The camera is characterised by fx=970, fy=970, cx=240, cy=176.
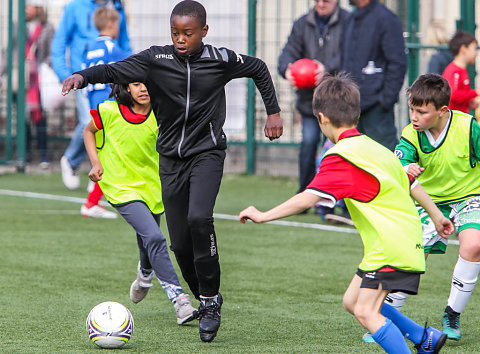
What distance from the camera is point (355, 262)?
777cm

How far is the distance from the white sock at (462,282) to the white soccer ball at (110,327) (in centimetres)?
180

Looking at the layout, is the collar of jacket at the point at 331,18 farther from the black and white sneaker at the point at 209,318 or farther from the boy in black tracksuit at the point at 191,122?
the black and white sneaker at the point at 209,318

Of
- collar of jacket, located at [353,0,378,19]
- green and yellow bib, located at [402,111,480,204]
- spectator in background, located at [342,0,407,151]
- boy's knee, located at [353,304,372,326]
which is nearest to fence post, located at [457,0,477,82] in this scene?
spectator in background, located at [342,0,407,151]

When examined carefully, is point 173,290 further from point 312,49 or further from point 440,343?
point 312,49

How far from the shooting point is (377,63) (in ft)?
30.9

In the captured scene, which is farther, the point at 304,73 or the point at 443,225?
the point at 304,73

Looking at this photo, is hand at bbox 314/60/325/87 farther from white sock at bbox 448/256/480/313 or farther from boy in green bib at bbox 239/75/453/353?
boy in green bib at bbox 239/75/453/353

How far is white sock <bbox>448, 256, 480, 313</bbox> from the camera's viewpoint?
5.37 m

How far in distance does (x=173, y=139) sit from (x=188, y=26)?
2.14 feet

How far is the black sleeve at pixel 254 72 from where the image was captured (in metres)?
5.63

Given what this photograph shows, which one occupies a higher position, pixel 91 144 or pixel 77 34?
pixel 77 34

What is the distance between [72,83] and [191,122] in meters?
0.80

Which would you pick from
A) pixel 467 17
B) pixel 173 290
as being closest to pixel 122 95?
pixel 173 290

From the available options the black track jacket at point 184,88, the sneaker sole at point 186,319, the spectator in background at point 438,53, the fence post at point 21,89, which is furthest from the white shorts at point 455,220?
the fence post at point 21,89
